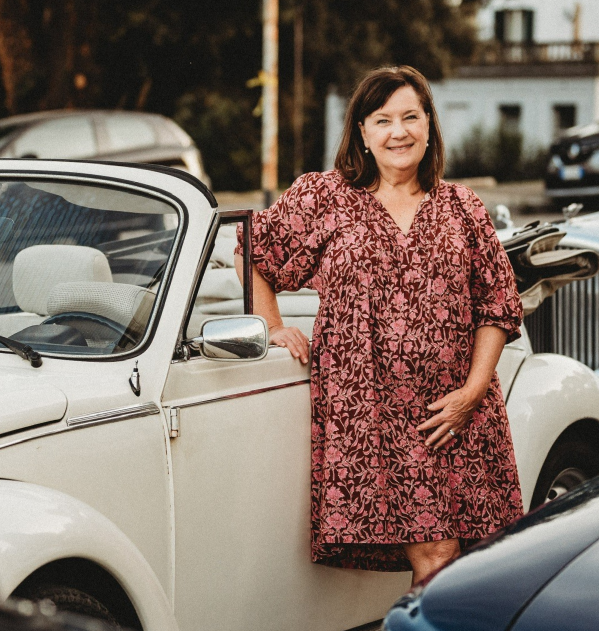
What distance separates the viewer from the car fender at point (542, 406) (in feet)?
13.1

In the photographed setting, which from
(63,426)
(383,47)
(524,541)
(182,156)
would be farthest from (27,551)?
(383,47)

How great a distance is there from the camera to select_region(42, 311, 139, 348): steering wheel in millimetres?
3047

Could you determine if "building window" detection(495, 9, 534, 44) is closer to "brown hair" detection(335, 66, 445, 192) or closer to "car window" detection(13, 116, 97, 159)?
"car window" detection(13, 116, 97, 159)

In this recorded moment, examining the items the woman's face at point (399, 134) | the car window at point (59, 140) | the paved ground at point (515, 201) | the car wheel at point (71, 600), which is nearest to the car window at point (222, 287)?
the woman's face at point (399, 134)

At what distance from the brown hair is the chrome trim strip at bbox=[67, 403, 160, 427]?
3.31 ft

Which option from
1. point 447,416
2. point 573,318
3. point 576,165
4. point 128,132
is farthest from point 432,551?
point 576,165

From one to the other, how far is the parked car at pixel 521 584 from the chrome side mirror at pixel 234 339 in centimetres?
84

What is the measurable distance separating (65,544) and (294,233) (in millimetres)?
1287

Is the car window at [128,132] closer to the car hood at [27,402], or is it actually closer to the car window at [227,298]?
the car window at [227,298]

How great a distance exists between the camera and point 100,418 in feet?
9.13

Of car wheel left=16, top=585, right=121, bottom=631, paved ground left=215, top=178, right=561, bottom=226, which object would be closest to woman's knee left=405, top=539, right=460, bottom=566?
car wheel left=16, top=585, right=121, bottom=631

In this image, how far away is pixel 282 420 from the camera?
10.7ft

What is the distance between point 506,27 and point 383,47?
20.7m

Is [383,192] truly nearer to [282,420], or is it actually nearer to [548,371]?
[282,420]
